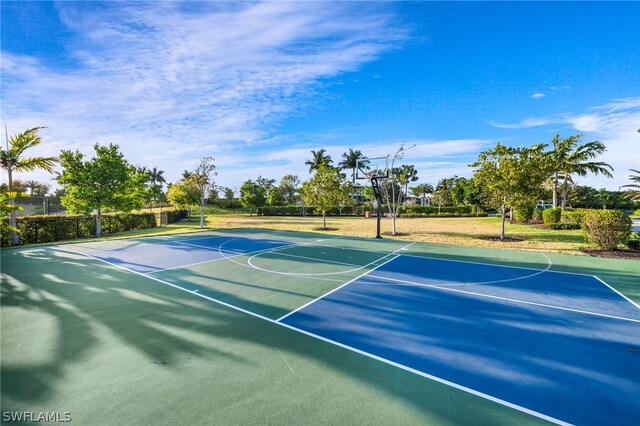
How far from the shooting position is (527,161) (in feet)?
62.7

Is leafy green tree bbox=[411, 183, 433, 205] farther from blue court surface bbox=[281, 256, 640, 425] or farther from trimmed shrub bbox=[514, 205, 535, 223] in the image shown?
blue court surface bbox=[281, 256, 640, 425]

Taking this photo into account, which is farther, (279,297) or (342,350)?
(279,297)

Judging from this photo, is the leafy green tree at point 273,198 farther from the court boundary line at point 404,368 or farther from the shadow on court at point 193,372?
the shadow on court at point 193,372

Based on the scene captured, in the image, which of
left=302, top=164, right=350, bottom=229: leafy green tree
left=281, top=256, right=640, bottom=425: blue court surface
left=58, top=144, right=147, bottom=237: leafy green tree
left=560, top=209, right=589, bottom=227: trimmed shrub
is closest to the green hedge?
left=58, top=144, right=147, bottom=237: leafy green tree

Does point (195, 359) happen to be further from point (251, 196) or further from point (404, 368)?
point (251, 196)

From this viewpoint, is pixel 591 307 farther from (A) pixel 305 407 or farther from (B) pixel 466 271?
(A) pixel 305 407

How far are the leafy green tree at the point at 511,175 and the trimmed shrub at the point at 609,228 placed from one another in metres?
3.88

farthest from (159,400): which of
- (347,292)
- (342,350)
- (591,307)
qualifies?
(591,307)

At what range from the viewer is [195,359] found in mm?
4836

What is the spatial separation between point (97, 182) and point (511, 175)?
28602mm

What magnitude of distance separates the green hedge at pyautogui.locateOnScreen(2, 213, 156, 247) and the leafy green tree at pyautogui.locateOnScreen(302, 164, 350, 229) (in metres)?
16.6

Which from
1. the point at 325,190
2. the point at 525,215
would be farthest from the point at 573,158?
the point at 325,190

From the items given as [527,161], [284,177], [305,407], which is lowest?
[305,407]

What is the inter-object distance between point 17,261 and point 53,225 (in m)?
8.77
